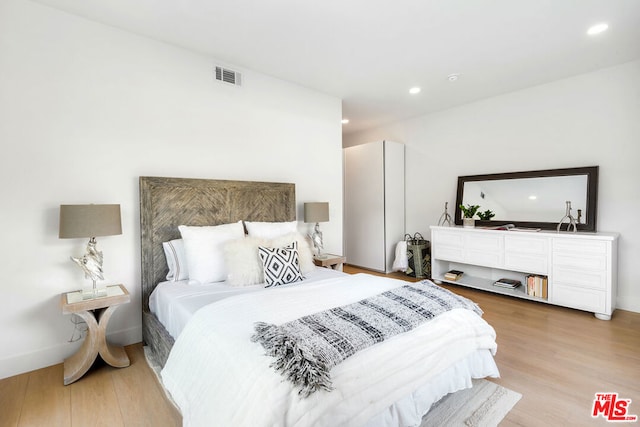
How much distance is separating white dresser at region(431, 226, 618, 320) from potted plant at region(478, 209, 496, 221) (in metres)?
0.41

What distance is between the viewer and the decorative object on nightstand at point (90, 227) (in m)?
2.10

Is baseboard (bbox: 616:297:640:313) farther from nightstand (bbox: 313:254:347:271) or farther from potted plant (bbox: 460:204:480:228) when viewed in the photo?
nightstand (bbox: 313:254:347:271)

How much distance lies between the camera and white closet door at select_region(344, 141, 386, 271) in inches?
199

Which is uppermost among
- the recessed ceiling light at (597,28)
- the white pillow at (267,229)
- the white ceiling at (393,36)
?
the white ceiling at (393,36)

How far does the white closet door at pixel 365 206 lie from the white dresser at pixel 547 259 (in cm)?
99

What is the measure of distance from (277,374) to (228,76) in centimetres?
299

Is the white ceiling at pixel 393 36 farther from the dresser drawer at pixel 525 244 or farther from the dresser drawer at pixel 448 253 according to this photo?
the dresser drawer at pixel 448 253

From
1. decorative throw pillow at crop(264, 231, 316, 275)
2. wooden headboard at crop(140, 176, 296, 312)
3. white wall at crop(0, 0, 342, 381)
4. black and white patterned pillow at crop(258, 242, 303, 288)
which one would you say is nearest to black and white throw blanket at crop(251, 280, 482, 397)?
black and white patterned pillow at crop(258, 242, 303, 288)

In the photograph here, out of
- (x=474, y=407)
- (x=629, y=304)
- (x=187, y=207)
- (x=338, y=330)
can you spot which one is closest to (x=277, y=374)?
(x=338, y=330)

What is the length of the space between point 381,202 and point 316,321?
369 centimetres

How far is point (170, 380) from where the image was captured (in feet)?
5.58

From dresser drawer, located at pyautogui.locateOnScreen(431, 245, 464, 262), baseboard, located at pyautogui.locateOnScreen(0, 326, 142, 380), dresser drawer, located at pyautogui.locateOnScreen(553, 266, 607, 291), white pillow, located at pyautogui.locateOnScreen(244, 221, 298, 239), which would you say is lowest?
baseboard, located at pyautogui.locateOnScreen(0, 326, 142, 380)

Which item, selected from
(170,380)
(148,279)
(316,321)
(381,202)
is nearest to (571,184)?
(381,202)

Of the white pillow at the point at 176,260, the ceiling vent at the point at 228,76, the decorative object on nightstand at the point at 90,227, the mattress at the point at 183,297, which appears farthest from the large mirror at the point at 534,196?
the decorative object on nightstand at the point at 90,227
